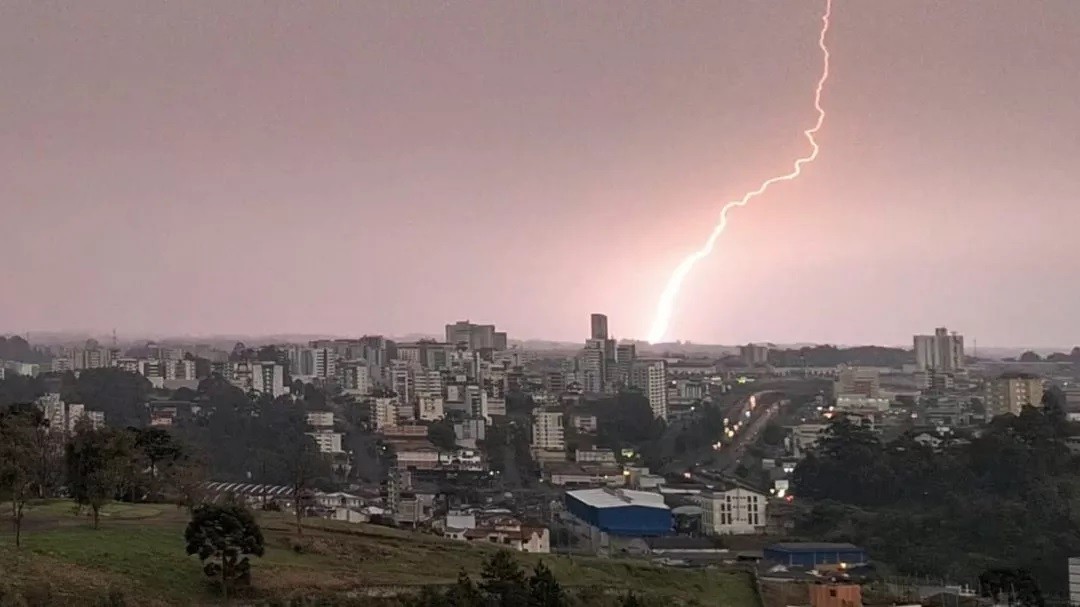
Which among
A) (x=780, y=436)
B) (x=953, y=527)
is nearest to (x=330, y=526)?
(x=953, y=527)

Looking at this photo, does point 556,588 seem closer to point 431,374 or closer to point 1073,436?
point 1073,436

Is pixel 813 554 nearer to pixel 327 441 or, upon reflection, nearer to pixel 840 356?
pixel 327 441

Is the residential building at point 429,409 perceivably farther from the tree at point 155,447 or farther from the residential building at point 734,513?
the tree at point 155,447

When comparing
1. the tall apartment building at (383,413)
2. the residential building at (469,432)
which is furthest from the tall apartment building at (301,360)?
the residential building at (469,432)

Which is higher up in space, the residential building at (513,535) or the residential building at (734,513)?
the residential building at (513,535)

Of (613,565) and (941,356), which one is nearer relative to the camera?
(613,565)

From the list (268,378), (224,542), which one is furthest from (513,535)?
(268,378)
